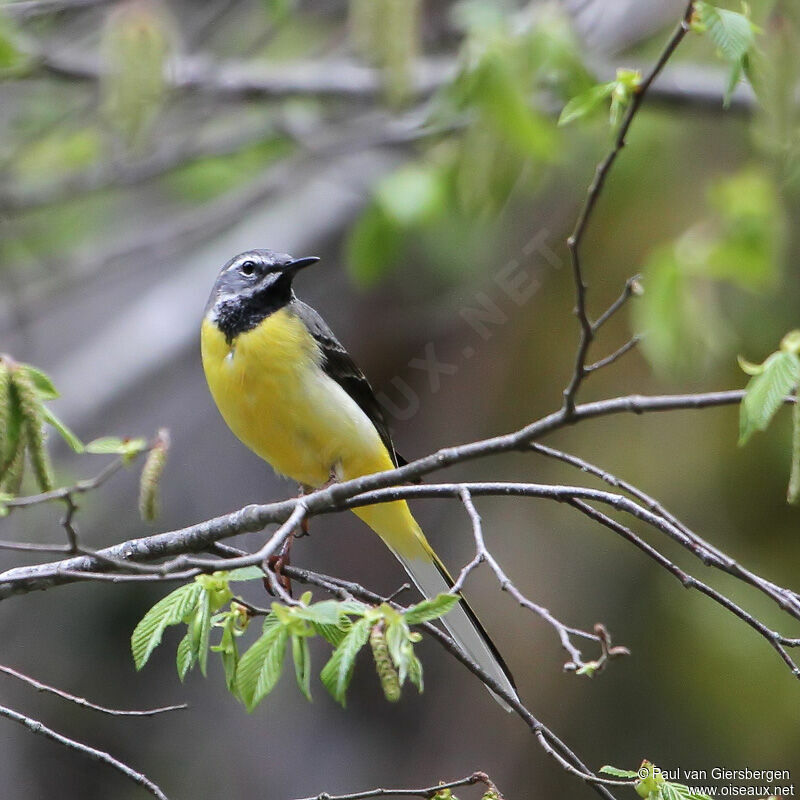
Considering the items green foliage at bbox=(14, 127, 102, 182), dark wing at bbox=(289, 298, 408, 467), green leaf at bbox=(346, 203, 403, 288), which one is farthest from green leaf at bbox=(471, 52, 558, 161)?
green foliage at bbox=(14, 127, 102, 182)

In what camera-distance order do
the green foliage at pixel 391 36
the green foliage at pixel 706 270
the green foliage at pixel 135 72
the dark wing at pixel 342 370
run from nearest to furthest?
the green foliage at pixel 391 36, the green foliage at pixel 135 72, the dark wing at pixel 342 370, the green foliage at pixel 706 270

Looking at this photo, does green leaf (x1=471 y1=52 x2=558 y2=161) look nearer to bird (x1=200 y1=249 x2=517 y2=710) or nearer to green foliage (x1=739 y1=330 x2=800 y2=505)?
bird (x1=200 y1=249 x2=517 y2=710)

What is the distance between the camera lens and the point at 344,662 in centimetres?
243

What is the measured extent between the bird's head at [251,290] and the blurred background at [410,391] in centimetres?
161

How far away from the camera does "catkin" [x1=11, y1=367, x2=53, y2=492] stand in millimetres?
2795

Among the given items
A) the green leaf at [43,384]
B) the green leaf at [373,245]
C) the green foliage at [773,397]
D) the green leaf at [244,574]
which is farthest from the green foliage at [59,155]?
the green foliage at [773,397]

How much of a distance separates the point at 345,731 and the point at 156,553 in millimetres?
5402

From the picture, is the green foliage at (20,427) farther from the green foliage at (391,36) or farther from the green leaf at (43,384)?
the green foliage at (391,36)

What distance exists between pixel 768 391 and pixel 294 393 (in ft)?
8.36

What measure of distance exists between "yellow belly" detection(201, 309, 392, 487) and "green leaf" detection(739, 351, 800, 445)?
8.15ft

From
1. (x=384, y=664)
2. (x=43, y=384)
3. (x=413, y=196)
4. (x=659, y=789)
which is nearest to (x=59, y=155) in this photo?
(x=413, y=196)

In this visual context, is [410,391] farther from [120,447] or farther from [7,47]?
[120,447]

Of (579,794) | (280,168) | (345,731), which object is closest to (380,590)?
(345,731)

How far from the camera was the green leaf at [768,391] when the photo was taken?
2422 millimetres
